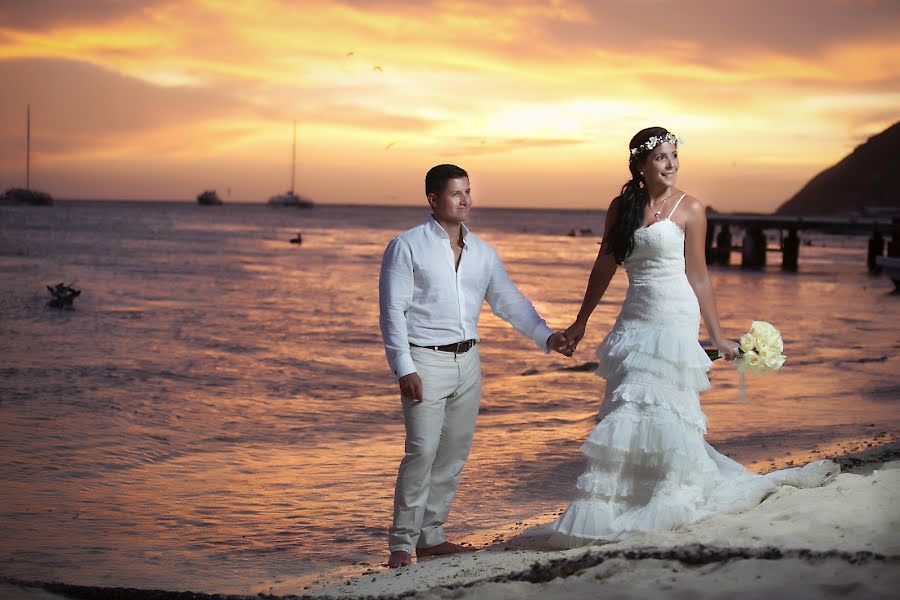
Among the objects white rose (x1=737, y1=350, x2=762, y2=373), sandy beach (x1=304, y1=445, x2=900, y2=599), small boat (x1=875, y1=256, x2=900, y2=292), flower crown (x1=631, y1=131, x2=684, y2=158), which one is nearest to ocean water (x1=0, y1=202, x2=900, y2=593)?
sandy beach (x1=304, y1=445, x2=900, y2=599)

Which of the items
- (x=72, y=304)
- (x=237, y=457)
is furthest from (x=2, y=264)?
(x=237, y=457)

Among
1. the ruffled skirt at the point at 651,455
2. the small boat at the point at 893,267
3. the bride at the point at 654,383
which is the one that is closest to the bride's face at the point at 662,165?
the bride at the point at 654,383

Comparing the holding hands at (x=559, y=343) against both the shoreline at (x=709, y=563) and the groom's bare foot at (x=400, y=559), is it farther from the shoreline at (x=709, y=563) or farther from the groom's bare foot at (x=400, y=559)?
the groom's bare foot at (x=400, y=559)

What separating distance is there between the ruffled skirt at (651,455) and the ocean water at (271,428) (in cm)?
180

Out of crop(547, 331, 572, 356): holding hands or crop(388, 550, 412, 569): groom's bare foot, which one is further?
crop(547, 331, 572, 356): holding hands

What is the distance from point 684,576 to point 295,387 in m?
10.1

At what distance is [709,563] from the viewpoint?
163 inches

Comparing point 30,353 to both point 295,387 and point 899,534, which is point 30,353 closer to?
point 295,387

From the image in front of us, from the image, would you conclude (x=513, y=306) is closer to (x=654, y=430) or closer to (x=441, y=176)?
(x=441, y=176)

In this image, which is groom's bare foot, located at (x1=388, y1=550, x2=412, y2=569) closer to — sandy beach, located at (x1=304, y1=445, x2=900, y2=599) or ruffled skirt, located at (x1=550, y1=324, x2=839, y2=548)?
sandy beach, located at (x1=304, y1=445, x2=900, y2=599)

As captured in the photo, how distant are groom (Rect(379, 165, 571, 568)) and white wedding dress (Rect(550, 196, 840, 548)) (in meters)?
0.60

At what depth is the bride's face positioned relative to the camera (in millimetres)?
4934

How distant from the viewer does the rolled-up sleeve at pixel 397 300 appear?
512 cm

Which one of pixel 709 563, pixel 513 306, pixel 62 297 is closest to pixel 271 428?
pixel 513 306
